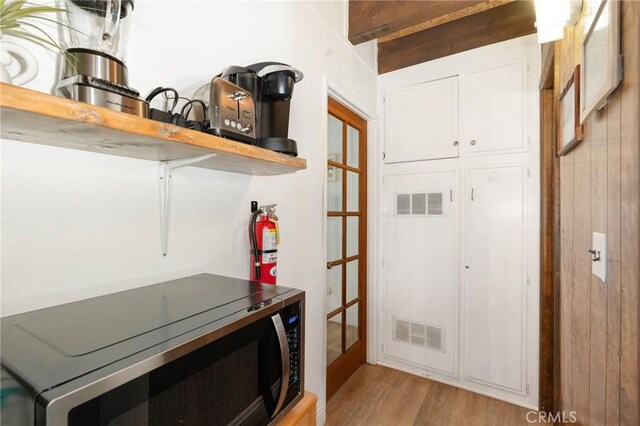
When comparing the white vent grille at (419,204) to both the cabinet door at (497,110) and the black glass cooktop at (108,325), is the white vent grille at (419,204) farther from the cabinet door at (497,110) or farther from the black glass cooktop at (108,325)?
the black glass cooktop at (108,325)

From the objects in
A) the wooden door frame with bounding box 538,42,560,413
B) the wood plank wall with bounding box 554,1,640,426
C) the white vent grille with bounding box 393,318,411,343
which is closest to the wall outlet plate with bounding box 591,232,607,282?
the wood plank wall with bounding box 554,1,640,426

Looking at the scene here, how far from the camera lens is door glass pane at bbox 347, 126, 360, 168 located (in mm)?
2375

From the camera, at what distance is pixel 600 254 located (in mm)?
793

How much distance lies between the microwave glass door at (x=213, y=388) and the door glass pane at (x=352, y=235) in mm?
1560

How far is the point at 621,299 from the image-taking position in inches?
26.1

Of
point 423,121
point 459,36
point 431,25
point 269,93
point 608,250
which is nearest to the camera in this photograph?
point 608,250

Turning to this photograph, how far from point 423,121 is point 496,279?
4.22 feet

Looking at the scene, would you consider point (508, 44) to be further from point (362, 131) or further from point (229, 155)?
point (229, 155)

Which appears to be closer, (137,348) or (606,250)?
(137,348)

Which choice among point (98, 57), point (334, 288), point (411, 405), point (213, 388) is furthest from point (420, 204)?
point (98, 57)

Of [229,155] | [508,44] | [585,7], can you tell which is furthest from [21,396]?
[508,44]

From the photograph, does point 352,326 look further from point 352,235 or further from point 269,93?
point 269,93

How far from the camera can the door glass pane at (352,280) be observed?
2.39 m

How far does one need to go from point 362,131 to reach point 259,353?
2107mm
